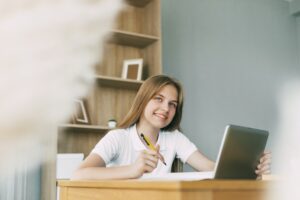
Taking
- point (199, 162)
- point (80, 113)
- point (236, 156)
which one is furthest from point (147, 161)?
point (80, 113)

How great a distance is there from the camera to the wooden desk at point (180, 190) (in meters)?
0.79

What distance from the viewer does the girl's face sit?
6.32 feet

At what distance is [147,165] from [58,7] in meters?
0.98

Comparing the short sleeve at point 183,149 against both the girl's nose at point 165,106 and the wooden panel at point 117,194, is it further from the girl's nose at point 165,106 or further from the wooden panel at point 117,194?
the wooden panel at point 117,194

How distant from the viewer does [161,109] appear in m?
1.93

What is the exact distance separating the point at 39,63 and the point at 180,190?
46.5 inches

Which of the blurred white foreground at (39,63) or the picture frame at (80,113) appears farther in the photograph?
the picture frame at (80,113)

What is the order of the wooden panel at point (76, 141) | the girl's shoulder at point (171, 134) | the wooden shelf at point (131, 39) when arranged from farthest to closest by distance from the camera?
1. the wooden shelf at point (131, 39)
2. the wooden panel at point (76, 141)
3. the girl's shoulder at point (171, 134)

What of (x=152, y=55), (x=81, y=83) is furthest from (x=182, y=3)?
(x=81, y=83)

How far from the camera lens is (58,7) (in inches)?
73.0

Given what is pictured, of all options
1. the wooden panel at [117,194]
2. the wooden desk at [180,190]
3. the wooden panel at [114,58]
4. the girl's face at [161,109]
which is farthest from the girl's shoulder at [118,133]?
the wooden panel at [114,58]

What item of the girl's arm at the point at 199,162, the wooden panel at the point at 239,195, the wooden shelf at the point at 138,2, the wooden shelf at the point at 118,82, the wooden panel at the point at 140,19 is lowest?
the girl's arm at the point at 199,162

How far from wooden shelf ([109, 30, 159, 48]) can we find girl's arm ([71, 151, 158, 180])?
1.43m

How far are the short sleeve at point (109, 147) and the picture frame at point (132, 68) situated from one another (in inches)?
44.3
